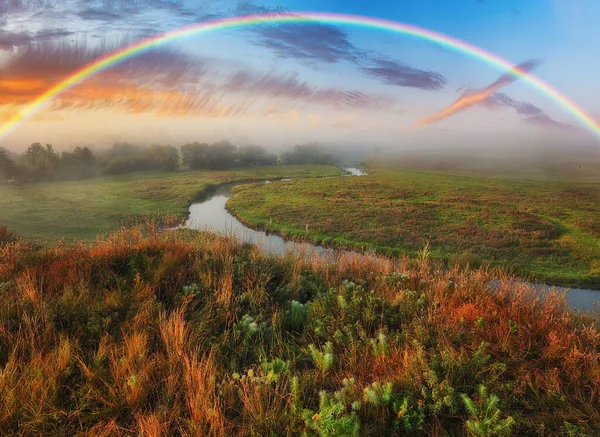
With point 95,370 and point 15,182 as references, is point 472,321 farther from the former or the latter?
point 15,182

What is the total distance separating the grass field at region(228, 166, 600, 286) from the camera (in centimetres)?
2438

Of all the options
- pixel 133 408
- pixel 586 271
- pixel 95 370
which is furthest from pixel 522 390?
pixel 586 271

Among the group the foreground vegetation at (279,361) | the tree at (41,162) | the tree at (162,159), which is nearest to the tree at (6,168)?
the tree at (41,162)

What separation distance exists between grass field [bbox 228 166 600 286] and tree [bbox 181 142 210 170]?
189ft

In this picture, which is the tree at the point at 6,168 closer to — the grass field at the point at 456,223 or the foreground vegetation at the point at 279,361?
the grass field at the point at 456,223

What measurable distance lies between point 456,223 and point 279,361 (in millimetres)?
33744

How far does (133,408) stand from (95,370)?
795mm

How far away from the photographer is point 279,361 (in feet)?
12.8

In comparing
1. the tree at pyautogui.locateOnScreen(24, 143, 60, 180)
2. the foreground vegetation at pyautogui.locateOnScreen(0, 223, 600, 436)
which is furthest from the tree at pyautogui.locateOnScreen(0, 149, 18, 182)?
the foreground vegetation at pyautogui.locateOnScreen(0, 223, 600, 436)

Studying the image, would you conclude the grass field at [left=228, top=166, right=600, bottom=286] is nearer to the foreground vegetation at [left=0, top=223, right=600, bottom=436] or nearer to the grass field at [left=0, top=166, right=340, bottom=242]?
the grass field at [left=0, top=166, right=340, bottom=242]

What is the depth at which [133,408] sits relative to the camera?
10.5ft

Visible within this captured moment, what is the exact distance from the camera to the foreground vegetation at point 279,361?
3.04 meters

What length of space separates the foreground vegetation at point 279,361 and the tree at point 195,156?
101 metres

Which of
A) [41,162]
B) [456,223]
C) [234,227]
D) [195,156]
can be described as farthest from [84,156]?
[456,223]
